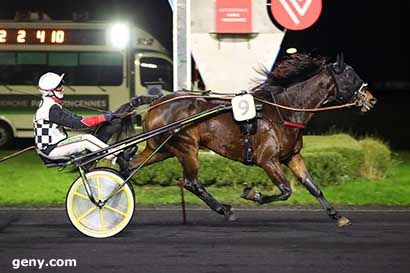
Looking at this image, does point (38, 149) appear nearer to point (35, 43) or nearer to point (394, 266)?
point (394, 266)

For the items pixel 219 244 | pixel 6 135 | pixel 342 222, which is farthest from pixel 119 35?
pixel 219 244

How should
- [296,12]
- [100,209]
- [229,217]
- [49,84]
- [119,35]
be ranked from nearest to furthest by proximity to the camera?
[49,84] → [100,209] → [229,217] → [296,12] → [119,35]

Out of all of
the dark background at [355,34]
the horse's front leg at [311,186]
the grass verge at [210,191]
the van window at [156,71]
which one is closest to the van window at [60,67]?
the van window at [156,71]

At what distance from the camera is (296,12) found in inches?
521

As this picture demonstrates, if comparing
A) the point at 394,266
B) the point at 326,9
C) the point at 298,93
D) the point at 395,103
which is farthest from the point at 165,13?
the point at 394,266

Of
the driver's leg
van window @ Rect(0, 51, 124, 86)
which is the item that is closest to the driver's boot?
the driver's leg

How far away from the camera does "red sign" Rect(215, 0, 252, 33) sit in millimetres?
13438

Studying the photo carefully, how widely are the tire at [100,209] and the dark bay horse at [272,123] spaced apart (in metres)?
0.85

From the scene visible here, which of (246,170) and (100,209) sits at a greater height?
(100,209)

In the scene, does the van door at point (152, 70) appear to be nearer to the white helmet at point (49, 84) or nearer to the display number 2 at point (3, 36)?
the display number 2 at point (3, 36)

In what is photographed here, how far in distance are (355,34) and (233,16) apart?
2551 centimetres

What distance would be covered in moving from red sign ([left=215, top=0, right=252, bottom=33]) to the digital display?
→ 968cm

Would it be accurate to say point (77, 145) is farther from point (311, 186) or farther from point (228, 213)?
point (311, 186)

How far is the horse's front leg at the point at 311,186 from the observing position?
9.05m
